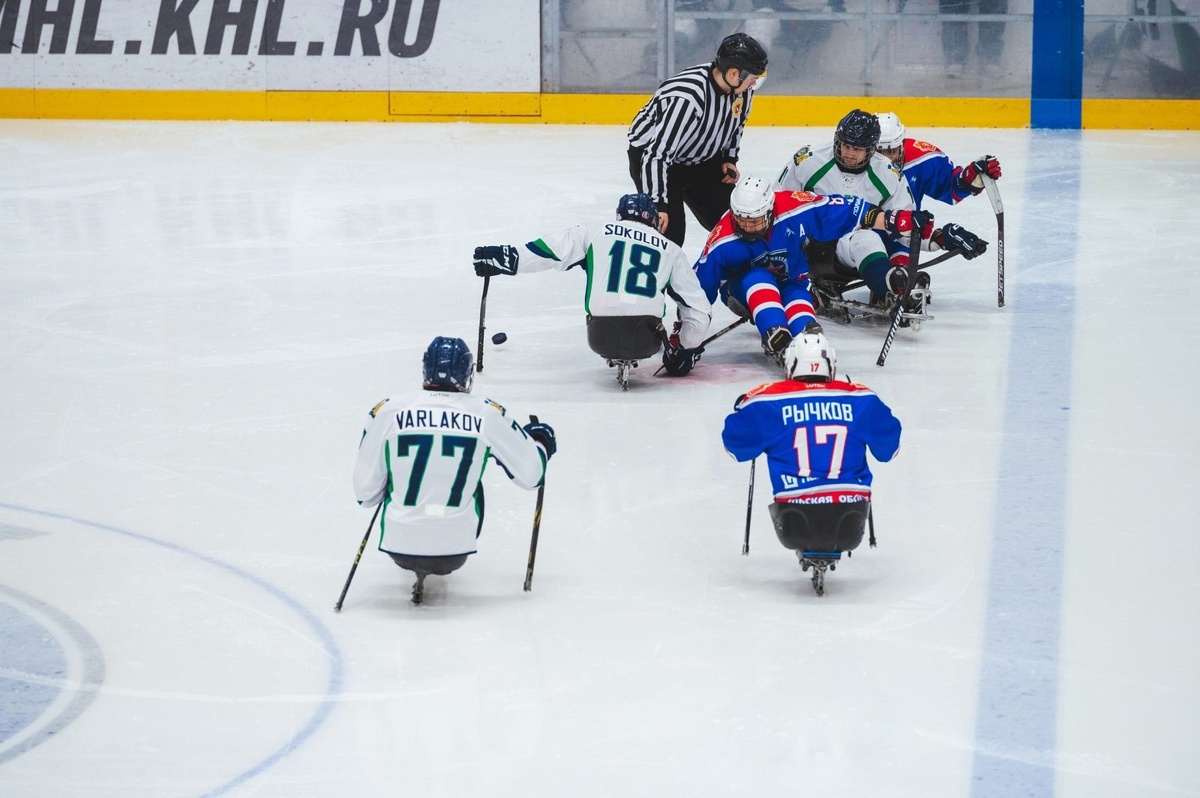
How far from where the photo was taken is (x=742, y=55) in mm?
7344

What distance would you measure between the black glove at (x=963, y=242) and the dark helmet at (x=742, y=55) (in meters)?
1.10

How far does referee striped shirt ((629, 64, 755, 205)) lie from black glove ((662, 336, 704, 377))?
3.72 feet

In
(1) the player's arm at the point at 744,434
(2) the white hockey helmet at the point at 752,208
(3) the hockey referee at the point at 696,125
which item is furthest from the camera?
(3) the hockey referee at the point at 696,125

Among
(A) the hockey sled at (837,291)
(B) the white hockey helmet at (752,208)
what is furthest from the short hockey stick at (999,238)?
(B) the white hockey helmet at (752,208)

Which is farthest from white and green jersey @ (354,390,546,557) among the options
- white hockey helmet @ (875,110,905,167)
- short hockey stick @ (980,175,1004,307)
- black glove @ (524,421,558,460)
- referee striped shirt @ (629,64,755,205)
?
short hockey stick @ (980,175,1004,307)

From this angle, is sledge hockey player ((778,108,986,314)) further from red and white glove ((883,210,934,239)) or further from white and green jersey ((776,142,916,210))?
red and white glove ((883,210,934,239))

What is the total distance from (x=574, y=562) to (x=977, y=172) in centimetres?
383

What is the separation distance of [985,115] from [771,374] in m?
7.86

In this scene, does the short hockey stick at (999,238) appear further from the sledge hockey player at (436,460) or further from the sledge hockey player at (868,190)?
the sledge hockey player at (436,460)

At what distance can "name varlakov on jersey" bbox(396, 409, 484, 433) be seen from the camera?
4105 mm

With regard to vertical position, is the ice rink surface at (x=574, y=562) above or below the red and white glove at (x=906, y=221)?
below

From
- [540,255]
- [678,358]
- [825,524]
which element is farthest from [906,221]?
[825,524]

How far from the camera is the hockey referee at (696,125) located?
7.43 m

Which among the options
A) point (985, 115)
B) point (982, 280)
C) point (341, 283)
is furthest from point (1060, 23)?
point (341, 283)
